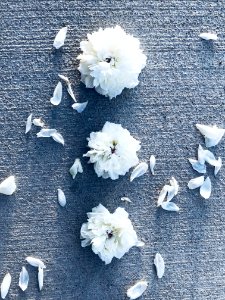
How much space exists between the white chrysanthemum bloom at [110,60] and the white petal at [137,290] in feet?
1.04

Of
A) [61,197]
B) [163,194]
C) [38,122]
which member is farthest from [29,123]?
[163,194]

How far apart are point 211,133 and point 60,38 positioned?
283mm

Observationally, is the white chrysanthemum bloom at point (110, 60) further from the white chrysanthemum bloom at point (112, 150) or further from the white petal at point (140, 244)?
the white petal at point (140, 244)

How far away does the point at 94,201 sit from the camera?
0.93 metres

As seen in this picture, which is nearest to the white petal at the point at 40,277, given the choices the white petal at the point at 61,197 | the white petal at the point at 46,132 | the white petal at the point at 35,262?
the white petal at the point at 35,262

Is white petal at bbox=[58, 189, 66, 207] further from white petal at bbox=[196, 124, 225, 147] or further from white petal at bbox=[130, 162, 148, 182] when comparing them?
white petal at bbox=[196, 124, 225, 147]

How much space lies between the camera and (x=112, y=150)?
87cm

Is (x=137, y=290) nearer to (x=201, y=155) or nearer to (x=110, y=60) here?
(x=201, y=155)

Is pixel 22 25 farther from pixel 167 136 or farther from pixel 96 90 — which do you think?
pixel 167 136

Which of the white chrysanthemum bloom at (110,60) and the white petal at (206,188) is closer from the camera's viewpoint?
the white chrysanthemum bloom at (110,60)

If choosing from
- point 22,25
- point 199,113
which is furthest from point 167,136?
point 22,25

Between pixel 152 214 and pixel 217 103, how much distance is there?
0.69 feet

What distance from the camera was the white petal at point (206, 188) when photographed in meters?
0.95

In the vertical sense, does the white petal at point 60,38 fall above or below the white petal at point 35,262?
above
